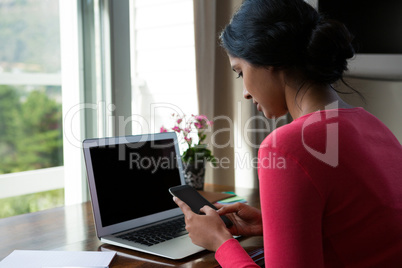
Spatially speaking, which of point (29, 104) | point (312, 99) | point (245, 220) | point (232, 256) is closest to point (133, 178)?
point (245, 220)

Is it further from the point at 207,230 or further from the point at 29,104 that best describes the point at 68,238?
the point at 29,104

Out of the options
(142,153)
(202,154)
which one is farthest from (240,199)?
(142,153)

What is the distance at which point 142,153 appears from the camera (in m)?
1.39

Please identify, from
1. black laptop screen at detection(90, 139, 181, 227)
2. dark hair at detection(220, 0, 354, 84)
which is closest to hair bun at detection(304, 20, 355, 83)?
dark hair at detection(220, 0, 354, 84)

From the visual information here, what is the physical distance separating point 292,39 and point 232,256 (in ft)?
1.57

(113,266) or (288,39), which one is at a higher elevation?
(288,39)

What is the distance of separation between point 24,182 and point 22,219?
0.64 m

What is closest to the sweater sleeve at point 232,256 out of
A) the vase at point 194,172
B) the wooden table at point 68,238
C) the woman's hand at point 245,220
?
the wooden table at point 68,238

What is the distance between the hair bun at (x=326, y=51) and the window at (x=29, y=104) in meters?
1.40

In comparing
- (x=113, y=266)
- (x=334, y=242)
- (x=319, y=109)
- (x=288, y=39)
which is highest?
(x=288, y=39)

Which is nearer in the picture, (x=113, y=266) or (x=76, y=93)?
(x=113, y=266)

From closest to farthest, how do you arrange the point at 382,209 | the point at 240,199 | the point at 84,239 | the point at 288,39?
1. the point at 382,209
2. the point at 288,39
3. the point at 84,239
4. the point at 240,199

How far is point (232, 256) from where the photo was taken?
933mm

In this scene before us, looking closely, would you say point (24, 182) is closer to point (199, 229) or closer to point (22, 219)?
point (22, 219)
